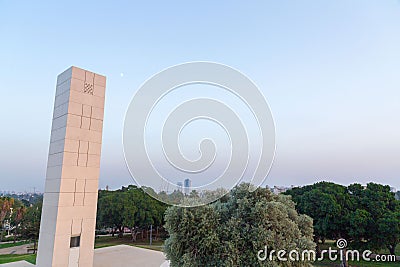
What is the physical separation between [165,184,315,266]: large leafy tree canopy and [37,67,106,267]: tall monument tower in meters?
2.70

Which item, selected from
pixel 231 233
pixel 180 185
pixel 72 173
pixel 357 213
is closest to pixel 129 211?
pixel 72 173

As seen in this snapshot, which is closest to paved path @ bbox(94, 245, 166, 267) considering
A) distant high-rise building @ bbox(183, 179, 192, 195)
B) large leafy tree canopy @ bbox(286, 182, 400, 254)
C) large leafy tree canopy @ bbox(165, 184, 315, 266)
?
large leafy tree canopy @ bbox(165, 184, 315, 266)

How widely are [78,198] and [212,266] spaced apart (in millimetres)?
4455

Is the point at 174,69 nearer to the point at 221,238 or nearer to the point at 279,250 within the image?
the point at 221,238

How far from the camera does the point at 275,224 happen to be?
7.45m

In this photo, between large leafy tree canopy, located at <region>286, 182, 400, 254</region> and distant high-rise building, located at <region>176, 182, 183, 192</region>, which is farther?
large leafy tree canopy, located at <region>286, 182, 400, 254</region>

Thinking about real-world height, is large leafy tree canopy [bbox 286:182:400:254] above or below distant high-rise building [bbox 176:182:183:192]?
below

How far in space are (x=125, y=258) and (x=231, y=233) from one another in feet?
21.6

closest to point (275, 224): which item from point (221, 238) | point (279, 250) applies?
point (279, 250)

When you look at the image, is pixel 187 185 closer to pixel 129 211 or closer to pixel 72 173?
pixel 72 173

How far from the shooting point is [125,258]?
1162 centimetres

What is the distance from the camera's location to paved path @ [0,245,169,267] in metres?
10.5

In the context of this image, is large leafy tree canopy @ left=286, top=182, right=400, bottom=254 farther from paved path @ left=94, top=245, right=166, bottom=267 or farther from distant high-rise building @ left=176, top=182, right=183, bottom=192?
distant high-rise building @ left=176, top=182, right=183, bottom=192

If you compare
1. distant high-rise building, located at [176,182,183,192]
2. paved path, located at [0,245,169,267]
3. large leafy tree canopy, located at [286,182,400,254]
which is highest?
distant high-rise building, located at [176,182,183,192]
